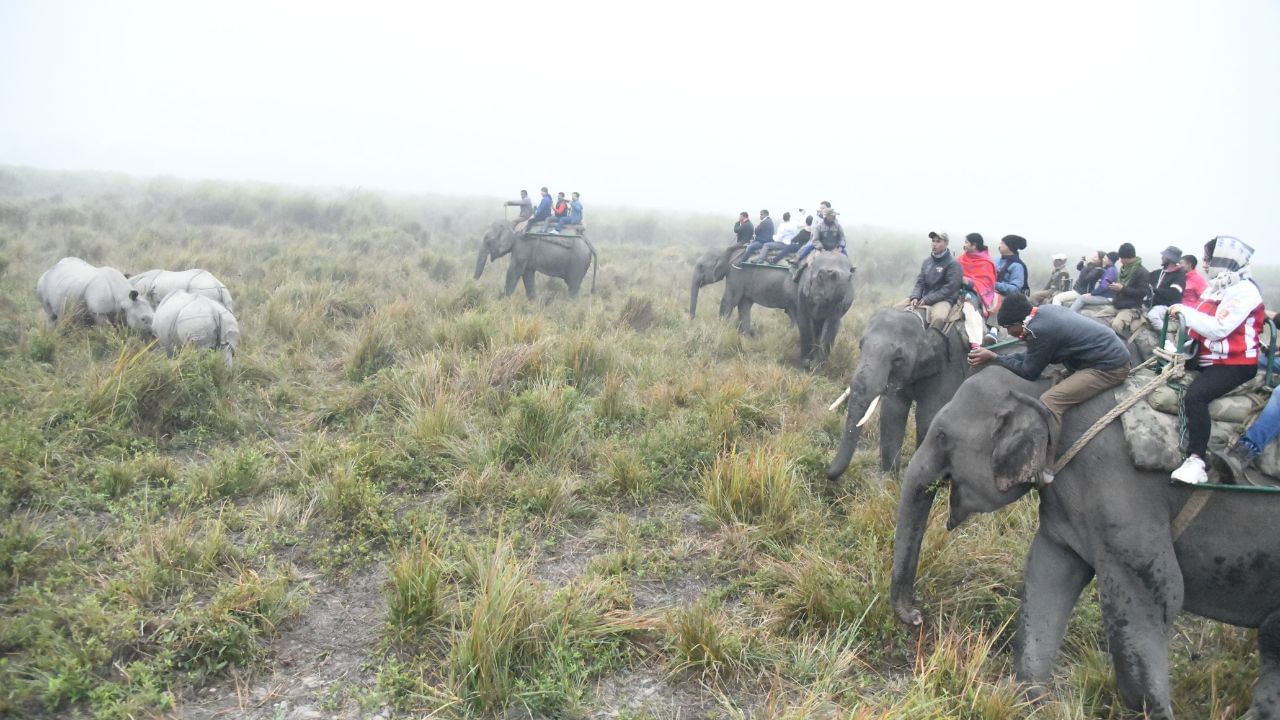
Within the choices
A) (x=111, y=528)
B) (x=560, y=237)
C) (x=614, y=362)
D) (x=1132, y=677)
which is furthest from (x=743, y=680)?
(x=560, y=237)

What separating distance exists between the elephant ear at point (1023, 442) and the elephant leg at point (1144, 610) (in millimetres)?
482

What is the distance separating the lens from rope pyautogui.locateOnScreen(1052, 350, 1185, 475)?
3715 millimetres

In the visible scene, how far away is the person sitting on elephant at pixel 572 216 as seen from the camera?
16.3 metres

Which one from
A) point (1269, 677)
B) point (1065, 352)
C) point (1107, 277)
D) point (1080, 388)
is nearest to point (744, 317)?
point (1107, 277)

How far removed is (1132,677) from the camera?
3602 mm

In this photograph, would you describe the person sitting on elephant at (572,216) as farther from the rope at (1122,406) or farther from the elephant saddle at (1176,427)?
the elephant saddle at (1176,427)

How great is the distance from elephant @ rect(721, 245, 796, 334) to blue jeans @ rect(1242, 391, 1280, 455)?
908 centimetres

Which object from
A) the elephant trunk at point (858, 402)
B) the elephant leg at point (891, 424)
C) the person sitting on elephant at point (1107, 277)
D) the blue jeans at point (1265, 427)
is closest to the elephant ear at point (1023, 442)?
the blue jeans at point (1265, 427)

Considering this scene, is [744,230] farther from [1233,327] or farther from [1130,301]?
[1233,327]

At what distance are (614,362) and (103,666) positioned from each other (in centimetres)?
592

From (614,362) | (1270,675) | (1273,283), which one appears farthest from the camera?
(1273,283)

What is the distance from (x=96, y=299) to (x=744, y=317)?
9.79 metres

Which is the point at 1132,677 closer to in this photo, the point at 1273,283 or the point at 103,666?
the point at 103,666

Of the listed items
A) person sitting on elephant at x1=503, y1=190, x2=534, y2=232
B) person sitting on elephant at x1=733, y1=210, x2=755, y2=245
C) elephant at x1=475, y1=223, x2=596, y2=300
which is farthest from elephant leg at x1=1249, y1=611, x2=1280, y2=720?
person sitting on elephant at x1=503, y1=190, x2=534, y2=232
